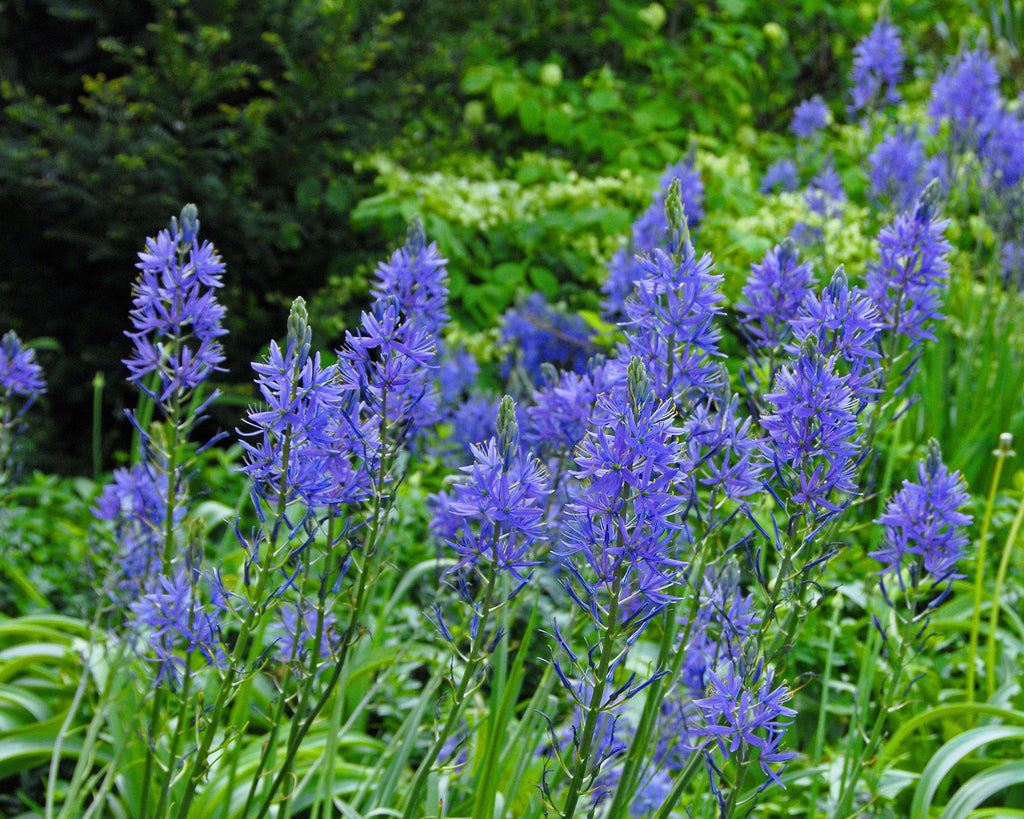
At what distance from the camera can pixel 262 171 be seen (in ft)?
16.9

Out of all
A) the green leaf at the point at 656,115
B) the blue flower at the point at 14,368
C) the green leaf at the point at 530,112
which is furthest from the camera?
the green leaf at the point at 656,115

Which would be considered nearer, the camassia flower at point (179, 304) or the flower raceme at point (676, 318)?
the flower raceme at point (676, 318)

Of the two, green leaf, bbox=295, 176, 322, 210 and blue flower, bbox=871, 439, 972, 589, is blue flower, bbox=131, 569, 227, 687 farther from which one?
green leaf, bbox=295, 176, 322, 210

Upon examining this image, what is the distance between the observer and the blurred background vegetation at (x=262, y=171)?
4.49 m

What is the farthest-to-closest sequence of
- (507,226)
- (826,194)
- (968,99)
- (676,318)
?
(507,226) → (826,194) → (968,99) → (676,318)

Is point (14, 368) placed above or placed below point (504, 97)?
below

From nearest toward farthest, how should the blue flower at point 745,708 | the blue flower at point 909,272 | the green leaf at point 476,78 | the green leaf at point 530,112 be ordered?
the blue flower at point 745,708 → the blue flower at point 909,272 → the green leaf at point 476,78 → the green leaf at point 530,112

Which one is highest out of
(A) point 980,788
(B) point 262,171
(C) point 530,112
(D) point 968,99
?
(C) point 530,112

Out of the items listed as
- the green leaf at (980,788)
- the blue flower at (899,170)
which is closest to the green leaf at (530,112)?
the blue flower at (899,170)

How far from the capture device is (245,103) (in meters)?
5.35

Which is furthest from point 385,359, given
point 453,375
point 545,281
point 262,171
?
point 262,171

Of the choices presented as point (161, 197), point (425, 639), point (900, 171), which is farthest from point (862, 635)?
point (161, 197)

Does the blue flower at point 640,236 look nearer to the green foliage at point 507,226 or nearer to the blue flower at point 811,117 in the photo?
the green foliage at point 507,226

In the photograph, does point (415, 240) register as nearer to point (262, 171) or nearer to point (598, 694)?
point (598, 694)
